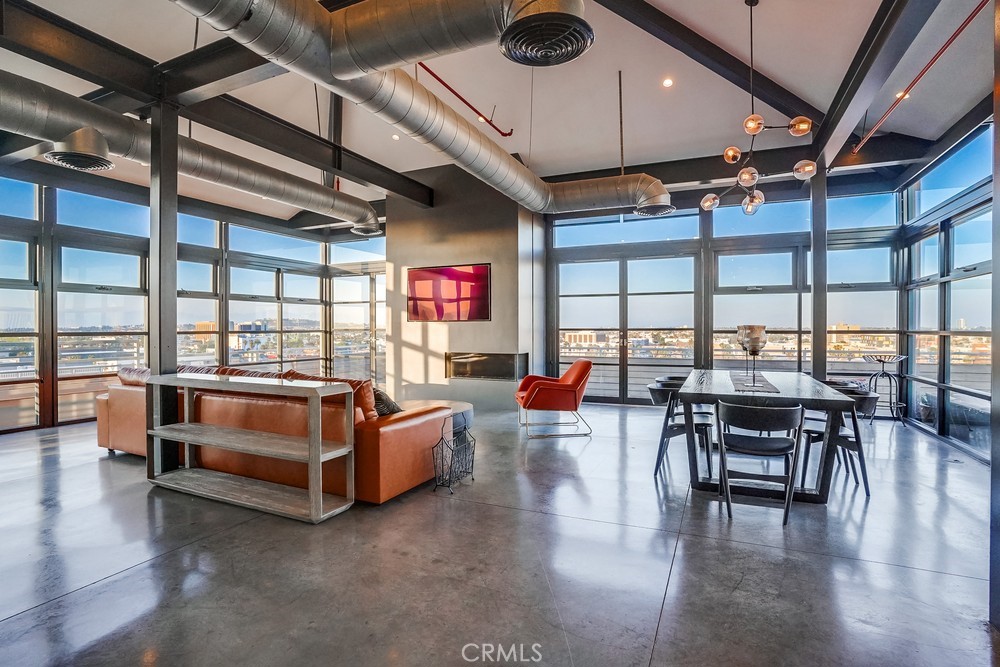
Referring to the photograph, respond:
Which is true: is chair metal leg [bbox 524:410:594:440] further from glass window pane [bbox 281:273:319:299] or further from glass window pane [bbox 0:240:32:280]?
glass window pane [bbox 0:240:32:280]

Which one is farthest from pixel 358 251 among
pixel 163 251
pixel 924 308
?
pixel 924 308

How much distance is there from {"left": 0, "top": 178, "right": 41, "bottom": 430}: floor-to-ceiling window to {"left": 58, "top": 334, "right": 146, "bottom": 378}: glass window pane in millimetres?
307

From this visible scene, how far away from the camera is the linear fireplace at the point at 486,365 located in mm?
7199

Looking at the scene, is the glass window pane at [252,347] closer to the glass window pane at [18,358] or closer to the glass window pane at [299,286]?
the glass window pane at [299,286]

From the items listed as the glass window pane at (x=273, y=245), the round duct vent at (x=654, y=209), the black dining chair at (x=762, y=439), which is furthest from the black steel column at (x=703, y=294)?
the glass window pane at (x=273, y=245)

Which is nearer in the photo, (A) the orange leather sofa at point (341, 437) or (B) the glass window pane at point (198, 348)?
(A) the orange leather sofa at point (341, 437)

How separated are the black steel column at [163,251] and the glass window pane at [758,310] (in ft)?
23.1

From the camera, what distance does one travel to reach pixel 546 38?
7.72ft

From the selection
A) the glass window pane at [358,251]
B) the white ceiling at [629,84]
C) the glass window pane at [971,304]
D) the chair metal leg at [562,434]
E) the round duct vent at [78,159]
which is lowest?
the chair metal leg at [562,434]

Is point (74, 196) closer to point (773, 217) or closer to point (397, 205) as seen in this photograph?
point (397, 205)

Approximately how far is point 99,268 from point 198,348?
1739mm

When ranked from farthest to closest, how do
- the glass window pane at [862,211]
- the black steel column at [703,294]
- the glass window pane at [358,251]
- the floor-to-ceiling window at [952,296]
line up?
the glass window pane at [358,251] → the black steel column at [703,294] → the glass window pane at [862,211] → the floor-to-ceiling window at [952,296]

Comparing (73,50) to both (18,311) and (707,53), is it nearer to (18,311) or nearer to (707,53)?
(18,311)

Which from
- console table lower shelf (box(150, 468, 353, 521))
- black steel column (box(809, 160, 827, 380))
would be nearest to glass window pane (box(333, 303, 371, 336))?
console table lower shelf (box(150, 468, 353, 521))
